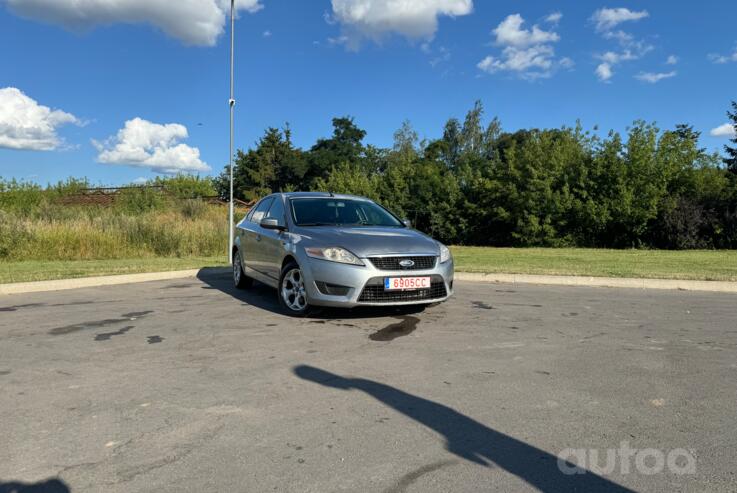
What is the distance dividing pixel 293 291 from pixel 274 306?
0.86 meters

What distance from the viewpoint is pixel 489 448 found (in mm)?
2943

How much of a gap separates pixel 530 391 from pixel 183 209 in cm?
2472

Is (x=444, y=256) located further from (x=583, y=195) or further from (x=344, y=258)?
(x=583, y=195)

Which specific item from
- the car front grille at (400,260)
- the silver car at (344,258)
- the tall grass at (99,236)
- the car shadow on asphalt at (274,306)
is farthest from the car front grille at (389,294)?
the tall grass at (99,236)

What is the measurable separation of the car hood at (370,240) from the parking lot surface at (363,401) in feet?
2.79

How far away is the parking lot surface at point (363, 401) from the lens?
8.76ft

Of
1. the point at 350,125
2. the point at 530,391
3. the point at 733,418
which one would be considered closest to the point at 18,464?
the point at 530,391

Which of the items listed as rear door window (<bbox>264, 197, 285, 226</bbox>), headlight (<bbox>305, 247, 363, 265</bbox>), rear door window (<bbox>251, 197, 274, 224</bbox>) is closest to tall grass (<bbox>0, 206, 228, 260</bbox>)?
rear door window (<bbox>251, 197, 274, 224</bbox>)

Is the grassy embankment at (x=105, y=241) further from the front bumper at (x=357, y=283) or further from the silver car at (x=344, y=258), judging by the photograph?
the front bumper at (x=357, y=283)

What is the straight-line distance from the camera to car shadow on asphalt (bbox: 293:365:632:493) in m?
2.59

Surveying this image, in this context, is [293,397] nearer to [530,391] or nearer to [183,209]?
[530,391]

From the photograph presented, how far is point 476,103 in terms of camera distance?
68938mm

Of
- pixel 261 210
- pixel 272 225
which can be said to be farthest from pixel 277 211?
pixel 261 210

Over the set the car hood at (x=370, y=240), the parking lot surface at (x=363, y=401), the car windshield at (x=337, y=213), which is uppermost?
the car windshield at (x=337, y=213)
